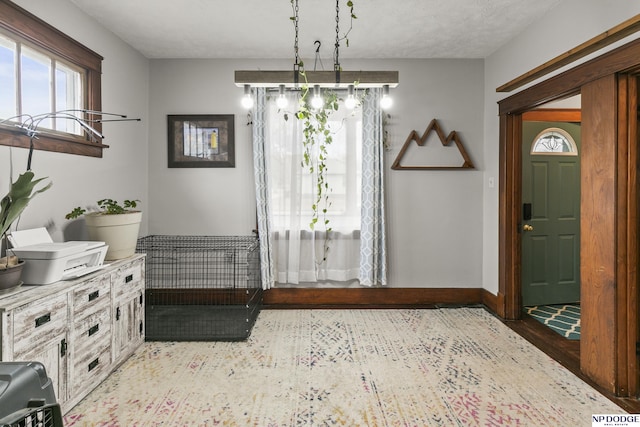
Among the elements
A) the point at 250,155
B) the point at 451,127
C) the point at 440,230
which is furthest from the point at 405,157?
the point at 250,155

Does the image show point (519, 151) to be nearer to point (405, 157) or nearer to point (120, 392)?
point (405, 157)

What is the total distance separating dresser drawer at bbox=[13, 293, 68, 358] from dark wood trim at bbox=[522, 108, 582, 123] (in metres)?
4.36

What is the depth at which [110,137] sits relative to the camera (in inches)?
132

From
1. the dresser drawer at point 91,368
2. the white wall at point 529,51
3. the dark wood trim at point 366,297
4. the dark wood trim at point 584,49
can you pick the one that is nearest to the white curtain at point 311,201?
the dark wood trim at point 366,297

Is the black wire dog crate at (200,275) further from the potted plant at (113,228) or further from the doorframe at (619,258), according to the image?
the doorframe at (619,258)

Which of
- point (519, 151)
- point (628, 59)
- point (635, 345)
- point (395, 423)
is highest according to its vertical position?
point (628, 59)

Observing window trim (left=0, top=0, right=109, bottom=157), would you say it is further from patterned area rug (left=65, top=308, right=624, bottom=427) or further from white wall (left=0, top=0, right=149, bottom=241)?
patterned area rug (left=65, top=308, right=624, bottom=427)

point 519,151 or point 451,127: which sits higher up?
point 451,127

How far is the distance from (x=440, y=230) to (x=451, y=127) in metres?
1.12

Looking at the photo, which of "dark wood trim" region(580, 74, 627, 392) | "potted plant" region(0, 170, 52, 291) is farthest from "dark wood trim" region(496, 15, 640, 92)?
"potted plant" region(0, 170, 52, 291)

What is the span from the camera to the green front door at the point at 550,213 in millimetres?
3996

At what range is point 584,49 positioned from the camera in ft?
8.01

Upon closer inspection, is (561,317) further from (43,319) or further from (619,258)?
(43,319)

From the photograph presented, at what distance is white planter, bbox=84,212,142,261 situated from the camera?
2682 mm
